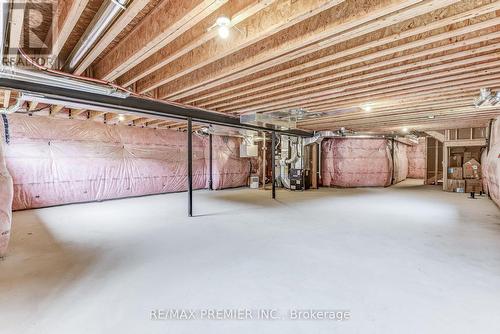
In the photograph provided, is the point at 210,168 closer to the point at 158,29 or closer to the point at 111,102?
the point at 111,102

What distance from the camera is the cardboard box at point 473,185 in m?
7.63

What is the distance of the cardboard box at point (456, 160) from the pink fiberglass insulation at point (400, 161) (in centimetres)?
197

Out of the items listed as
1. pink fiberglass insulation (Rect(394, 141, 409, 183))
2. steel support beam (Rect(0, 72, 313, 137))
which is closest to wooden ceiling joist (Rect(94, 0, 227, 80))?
steel support beam (Rect(0, 72, 313, 137))

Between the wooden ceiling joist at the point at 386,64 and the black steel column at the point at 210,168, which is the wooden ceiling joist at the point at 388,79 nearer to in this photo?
the wooden ceiling joist at the point at 386,64

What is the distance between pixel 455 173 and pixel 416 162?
536 centimetres

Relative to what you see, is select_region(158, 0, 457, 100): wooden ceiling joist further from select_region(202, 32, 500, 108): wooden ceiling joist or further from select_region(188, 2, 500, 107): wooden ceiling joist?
select_region(202, 32, 500, 108): wooden ceiling joist

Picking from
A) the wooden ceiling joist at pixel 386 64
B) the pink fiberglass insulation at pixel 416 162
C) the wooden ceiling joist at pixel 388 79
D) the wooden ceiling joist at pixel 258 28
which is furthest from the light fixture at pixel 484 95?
the pink fiberglass insulation at pixel 416 162

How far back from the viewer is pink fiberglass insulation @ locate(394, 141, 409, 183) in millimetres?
10435

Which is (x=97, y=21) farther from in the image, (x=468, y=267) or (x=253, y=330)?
(x=468, y=267)

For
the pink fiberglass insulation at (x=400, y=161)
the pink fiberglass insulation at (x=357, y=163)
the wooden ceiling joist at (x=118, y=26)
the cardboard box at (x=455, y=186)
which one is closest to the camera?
the wooden ceiling joist at (x=118, y=26)

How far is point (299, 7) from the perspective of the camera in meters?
1.77

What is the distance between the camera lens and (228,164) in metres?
8.91

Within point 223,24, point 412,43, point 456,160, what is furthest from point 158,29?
point 456,160

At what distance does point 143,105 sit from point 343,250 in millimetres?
3517
